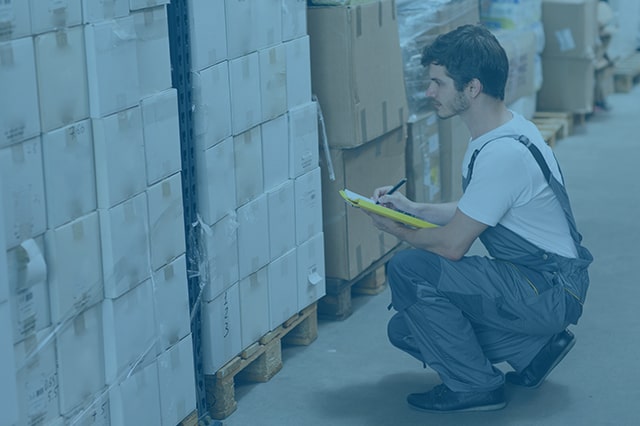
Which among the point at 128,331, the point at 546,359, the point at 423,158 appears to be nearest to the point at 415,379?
Answer: the point at 546,359

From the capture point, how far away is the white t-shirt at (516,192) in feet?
11.9

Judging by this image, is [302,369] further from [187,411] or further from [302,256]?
[187,411]

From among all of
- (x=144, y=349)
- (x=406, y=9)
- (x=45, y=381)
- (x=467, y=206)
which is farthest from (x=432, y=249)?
(x=406, y=9)

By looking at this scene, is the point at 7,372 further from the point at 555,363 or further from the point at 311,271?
the point at 555,363

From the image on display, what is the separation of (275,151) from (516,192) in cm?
94

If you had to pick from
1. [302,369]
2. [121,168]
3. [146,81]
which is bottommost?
[302,369]

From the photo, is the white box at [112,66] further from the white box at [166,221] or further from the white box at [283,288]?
the white box at [283,288]

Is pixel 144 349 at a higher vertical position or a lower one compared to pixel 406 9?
lower

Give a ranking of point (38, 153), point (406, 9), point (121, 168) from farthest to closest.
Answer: point (406, 9) < point (121, 168) < point (38, 153)

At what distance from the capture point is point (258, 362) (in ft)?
13.8

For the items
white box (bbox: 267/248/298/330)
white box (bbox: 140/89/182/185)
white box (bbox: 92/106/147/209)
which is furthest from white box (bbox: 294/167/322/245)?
white box (bbox: 92/106/147/209)

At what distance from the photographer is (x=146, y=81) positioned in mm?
3240

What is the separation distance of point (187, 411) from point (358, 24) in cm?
181

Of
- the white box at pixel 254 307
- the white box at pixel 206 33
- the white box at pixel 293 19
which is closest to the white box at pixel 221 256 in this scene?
the white box at pixel 254 307
